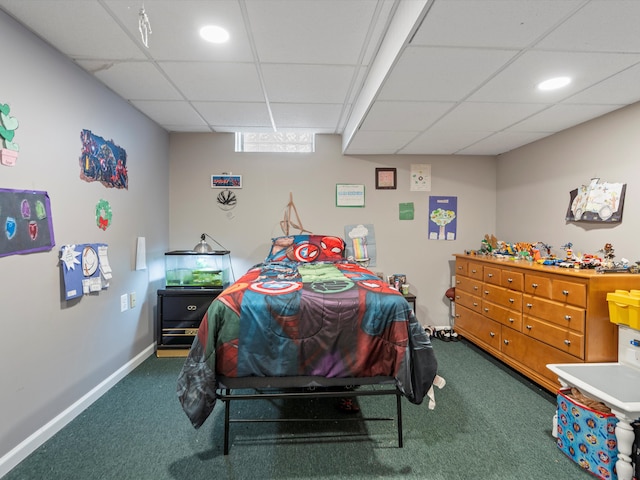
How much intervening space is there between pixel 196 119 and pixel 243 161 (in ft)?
2.21

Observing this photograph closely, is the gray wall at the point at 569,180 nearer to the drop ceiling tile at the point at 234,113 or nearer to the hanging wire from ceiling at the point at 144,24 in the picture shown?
the drop ceiling tile at the point at 234,113

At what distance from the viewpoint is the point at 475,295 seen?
3.09m

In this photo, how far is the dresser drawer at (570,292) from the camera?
1979mm

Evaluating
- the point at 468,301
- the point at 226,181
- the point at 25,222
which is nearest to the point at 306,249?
the point at 226,181

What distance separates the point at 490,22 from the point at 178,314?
3137mm

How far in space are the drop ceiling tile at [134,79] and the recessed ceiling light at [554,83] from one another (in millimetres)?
2561

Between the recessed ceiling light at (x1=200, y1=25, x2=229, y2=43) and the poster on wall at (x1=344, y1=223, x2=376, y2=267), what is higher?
the recessed ceiling light at (x1=200, y1=25, x2=229, y2=43)

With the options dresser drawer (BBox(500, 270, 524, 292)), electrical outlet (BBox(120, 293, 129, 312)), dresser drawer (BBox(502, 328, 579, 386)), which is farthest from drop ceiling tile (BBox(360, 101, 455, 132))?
electrical outlet (BBox(120, 293, 129, 312))

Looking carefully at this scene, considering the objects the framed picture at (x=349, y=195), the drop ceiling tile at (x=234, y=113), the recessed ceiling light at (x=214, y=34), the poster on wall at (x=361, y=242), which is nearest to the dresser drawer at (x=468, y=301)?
the poster on wall at (x=361, y=242)

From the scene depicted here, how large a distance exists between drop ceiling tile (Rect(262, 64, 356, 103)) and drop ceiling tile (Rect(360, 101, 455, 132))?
0.97 ft

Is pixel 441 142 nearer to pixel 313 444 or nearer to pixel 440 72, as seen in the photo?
pixel 440 72

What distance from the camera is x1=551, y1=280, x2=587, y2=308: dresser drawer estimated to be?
1979 millimetres

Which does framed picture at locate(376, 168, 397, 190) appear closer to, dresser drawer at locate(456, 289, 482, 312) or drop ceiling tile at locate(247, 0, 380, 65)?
dresser drawer at locate(456, 289, 482, 312)

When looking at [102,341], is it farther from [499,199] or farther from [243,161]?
[499,199]
